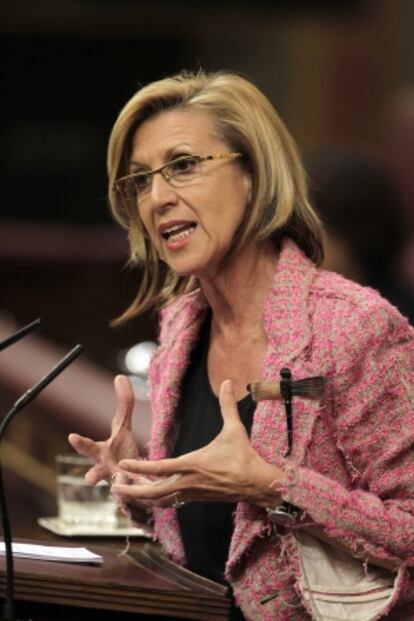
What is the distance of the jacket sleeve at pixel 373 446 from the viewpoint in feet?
7.40

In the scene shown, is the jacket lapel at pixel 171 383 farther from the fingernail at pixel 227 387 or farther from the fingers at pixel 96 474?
the fingernail at pixel 227 387

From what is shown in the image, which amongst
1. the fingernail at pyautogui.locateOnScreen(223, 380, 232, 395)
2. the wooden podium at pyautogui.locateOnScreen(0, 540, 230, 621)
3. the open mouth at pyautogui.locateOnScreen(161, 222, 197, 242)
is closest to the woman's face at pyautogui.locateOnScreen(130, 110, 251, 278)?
the open mouth at pyautogui.locateOnScreen(161, 222, 197, 242)

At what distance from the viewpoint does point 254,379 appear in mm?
2477

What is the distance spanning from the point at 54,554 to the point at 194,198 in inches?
23.0

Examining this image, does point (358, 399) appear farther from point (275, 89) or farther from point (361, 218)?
point (275, 89)

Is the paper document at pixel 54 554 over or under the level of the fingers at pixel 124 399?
under

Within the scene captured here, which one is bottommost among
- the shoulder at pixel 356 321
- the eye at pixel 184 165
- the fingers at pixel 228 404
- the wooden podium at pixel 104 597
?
the wooden podium at pixel 104 597

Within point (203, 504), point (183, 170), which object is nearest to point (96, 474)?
point (203, 504)

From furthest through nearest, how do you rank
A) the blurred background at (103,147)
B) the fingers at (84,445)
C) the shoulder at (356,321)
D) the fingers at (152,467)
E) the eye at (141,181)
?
the blurred background at (103,147) < the eye at (141,181) < the fingers at (84,445) < the shoulder at (356,321) < the fingers at (152,467)

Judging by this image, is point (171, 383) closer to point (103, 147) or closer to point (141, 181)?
point (141, 181)

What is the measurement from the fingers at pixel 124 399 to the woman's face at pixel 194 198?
19cm

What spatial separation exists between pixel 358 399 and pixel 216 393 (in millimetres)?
343

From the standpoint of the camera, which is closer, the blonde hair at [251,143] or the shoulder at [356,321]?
the shoulder at [356,321]

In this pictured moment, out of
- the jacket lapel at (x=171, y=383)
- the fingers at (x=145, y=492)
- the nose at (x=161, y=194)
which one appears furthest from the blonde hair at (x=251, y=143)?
the fingers at (x=145, y=492)
